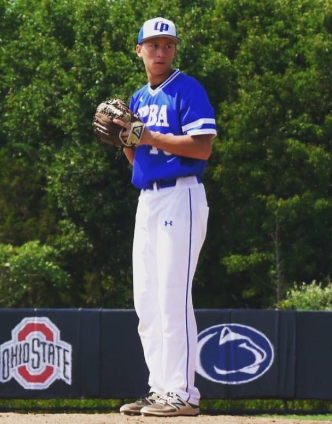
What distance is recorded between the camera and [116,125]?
596cm

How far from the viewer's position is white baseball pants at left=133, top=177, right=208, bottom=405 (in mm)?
5855

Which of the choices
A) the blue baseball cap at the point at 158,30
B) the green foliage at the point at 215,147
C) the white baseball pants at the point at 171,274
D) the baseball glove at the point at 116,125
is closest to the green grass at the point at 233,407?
the white baseball pants at the point at 171,274

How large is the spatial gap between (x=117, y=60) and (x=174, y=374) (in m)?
20.2

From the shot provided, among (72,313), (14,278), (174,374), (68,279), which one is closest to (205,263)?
(68,279)

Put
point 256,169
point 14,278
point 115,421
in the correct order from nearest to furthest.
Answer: point 115,421, point 14,278, point 256,169

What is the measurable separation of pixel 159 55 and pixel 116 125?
1.54ft

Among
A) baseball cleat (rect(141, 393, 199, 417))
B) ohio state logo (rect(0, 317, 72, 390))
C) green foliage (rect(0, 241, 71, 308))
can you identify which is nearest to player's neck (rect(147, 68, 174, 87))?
baseball cleat (rect(141, 393, 199, 417))

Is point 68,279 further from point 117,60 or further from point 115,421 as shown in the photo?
point 115,421

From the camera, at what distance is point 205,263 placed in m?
27.4

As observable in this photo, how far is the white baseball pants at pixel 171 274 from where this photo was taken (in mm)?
5855

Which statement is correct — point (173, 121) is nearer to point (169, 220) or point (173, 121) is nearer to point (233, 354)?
point (169, 220)

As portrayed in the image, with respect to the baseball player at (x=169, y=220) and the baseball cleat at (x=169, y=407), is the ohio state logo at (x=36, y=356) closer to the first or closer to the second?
the baseball player at (x=169, y=220)

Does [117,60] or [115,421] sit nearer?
[115,421]

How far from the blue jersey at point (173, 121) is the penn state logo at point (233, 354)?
524cm
